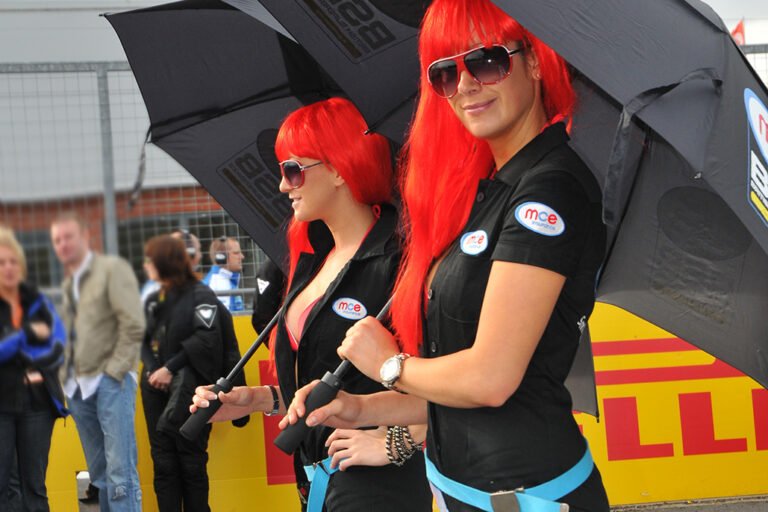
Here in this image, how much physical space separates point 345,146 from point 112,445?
3.37 metres

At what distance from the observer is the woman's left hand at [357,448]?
7.56ft

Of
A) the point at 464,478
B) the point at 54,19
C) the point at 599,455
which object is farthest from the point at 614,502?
the point at 54,19

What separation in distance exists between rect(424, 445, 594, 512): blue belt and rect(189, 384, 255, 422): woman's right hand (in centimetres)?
101

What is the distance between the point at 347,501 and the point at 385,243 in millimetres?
707

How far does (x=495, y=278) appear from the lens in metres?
Answer: 1.62

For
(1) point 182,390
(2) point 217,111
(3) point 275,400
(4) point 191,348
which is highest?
(2) point 217,111

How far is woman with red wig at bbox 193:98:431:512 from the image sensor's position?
241cm

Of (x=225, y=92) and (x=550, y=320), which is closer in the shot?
(x=550, y=320)

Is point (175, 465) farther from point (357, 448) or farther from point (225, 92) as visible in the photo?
point (357, 448)

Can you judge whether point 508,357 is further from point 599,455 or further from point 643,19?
point 599,455

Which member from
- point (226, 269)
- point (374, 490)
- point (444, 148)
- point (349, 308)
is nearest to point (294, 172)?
point (349, 308)

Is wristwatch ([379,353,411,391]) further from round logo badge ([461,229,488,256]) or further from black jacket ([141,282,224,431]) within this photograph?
black jacket ([141,282,224,431])

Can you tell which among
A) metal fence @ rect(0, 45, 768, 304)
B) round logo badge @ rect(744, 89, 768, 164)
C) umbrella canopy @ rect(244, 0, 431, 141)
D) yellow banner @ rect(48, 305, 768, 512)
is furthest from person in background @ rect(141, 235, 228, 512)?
metal fence @ rect(0, 45, 768, 304)

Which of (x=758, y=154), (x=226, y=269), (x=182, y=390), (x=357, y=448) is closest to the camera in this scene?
(x=758, y=154)
